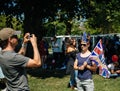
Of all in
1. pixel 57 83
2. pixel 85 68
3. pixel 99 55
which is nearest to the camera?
pixel 85 68

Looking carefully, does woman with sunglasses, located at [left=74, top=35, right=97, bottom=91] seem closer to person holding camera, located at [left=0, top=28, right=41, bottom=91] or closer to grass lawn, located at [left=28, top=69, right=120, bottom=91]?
person holding camera, located at [left=0, top=28, right=41, bottom=91]

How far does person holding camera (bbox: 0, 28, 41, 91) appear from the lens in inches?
193

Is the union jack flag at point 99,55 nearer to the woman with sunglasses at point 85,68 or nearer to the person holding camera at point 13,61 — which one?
the woman with sunglasses at point 85,68

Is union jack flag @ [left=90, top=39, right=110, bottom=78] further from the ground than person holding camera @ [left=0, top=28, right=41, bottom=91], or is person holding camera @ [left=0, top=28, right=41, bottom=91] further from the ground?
person holding camera @ [left=0, top=28, right=41, bottom=91]

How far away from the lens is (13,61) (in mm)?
4980

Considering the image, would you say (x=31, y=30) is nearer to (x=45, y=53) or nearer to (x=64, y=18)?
(x=45, y=53)

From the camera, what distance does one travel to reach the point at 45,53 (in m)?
21.0

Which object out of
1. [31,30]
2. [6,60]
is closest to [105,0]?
[31,30]

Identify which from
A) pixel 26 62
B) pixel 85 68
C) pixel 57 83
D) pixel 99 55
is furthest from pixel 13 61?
pixel 57 83

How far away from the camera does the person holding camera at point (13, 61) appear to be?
4.91m

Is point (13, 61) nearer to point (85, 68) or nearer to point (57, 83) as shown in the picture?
point (85, 68)

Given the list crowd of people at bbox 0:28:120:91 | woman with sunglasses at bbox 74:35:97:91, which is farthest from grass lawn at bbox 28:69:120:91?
woman with sunglasses at bbox 74:35:97:91

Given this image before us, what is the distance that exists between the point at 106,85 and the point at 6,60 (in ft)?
29.1

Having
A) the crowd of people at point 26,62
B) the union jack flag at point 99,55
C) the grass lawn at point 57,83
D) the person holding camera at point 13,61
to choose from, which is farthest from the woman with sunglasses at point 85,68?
the grass lawn at point 57,83
